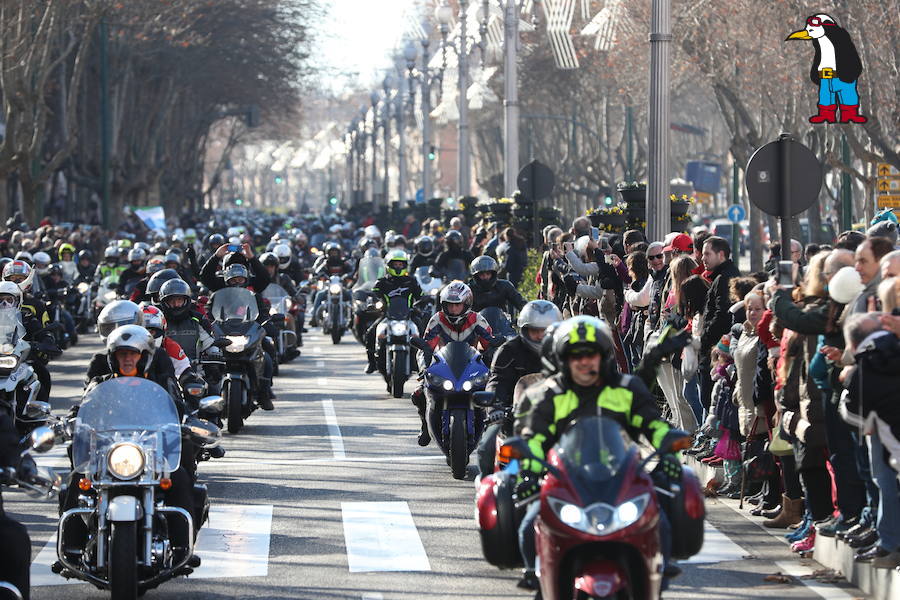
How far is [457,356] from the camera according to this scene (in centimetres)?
1488

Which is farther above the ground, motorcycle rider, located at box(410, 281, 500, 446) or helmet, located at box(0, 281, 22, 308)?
helmet, located at box(0, 281, 22, 308)

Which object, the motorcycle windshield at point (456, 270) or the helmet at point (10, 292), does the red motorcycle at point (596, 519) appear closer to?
the helmet at point (10, 292)

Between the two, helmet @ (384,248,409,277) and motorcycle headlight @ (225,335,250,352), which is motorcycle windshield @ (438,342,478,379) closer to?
motorcycle headlight @ (225,335,250,352)

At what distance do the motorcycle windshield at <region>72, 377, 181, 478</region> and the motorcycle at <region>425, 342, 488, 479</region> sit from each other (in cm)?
515

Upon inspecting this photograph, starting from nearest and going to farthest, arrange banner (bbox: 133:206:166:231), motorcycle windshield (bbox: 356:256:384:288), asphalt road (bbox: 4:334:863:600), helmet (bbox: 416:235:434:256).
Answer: asphalt road (bbox: 4:334:863:600) < helmet (bbox: 416:235:434:256) < motorcycle windshield (bbox: 356:256:384:288) < banner (bbox: 133:206:166:231)

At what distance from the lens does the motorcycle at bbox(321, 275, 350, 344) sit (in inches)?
1212

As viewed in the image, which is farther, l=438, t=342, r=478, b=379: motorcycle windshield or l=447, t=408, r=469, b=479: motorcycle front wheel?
l=438, t=342, r=478, b=379: motorcycle windshield

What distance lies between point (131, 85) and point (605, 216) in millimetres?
40003

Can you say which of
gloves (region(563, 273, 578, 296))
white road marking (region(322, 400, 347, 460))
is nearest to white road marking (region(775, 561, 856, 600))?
white road marking (region(322, 400, 347, 460))

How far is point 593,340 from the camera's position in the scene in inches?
319

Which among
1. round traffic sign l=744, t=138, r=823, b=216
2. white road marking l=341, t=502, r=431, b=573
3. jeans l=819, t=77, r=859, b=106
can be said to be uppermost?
jeans l=819, t=77, r=859, b=106

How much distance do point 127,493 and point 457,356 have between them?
5.85m

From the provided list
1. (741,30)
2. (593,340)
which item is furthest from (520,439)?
(741,30)

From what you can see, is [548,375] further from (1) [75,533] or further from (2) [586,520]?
(1) [75,533]
